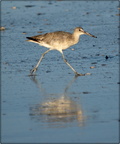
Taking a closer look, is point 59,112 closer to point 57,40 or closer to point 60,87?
point 60,87

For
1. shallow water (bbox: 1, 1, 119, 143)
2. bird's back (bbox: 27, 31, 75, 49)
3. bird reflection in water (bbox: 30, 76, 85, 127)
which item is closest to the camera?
shallow water (bbox: 1, 1, 119, 143)

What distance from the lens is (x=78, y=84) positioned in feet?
33.1

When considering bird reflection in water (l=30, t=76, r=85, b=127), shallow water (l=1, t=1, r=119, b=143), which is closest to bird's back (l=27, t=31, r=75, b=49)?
shallow water (l=1, t=1, r=119, b=143)

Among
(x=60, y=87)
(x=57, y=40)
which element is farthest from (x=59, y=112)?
(x=57, y=40)

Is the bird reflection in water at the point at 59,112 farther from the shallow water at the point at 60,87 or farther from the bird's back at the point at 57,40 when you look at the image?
the bird's back at the point at 57,40

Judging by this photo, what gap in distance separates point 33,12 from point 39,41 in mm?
8165

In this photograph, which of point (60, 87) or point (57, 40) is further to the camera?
point (57, 40)

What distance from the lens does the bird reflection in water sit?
754 centimetres

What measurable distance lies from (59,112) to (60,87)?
177 centimetres

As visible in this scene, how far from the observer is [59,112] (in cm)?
806

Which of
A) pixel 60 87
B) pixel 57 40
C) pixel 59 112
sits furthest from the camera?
pixel 57 40

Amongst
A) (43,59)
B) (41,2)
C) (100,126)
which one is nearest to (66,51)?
(43,59)

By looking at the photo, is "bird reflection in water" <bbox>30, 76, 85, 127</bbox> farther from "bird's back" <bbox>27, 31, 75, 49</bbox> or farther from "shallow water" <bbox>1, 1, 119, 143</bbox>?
"bird's back" <bbox>27, 31, 75, 49</bbox>

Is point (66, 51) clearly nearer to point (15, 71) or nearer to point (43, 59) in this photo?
point (43, 59)
